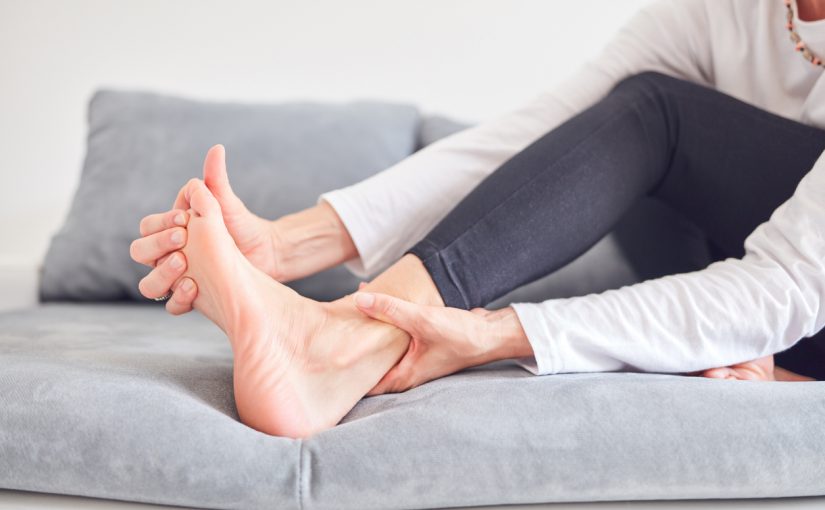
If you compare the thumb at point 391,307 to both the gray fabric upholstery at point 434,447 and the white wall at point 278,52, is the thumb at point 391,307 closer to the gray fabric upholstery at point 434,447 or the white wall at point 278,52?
the gray fabric upholstery at point 434,447

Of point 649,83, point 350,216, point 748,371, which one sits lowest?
point 748,371

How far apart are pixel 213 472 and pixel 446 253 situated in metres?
0.34

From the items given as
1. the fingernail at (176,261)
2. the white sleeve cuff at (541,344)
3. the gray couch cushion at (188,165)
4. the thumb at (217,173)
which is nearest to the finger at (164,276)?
the fingernail at (176,261)

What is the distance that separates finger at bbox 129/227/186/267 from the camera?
78cm

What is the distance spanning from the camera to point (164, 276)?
2.61 feet

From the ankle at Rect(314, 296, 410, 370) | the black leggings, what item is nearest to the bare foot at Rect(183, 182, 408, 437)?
the ankle at Rect(314, 296, 410, 370)

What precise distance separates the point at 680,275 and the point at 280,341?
0.44 meters

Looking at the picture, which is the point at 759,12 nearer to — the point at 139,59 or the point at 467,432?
the point at 467,432

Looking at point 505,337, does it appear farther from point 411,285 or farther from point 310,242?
point 310,242

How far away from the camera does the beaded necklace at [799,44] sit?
96cm

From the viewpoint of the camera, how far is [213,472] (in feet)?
2.04

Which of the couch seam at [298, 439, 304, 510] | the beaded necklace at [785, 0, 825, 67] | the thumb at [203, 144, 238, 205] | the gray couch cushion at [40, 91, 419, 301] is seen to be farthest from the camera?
the gray couch cushion at [40, 91, 419, 301]

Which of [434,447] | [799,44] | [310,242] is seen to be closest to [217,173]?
[310,242]

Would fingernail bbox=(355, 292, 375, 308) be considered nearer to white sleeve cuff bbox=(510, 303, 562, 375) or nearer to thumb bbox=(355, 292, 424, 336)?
thumb bbox=(355, 292, 424, 336)
